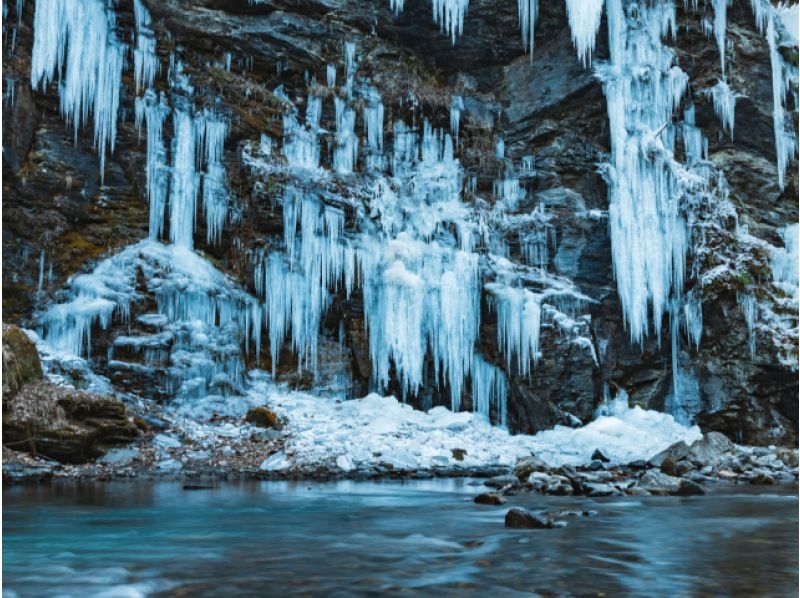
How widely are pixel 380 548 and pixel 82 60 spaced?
16.8 metres

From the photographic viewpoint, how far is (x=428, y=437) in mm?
15109

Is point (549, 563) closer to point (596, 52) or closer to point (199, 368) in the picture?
point (199, 368)

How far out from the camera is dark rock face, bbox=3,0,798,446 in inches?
657

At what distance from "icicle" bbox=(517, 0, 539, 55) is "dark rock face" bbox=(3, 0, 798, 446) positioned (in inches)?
10.5

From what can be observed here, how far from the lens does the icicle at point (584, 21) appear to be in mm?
19938

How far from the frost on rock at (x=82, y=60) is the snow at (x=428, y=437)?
8.81 meters

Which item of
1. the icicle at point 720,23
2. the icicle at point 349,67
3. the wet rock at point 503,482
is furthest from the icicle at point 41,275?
the icicle at point 720,23

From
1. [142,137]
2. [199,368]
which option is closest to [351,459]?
[199,368]

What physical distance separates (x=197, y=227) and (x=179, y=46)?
5645mm

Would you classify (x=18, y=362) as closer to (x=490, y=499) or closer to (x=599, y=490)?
(x=490, y=499)

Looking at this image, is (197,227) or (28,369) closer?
(28,369)

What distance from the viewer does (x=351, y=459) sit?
43.3 feet

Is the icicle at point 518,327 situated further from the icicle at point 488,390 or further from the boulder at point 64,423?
the boulder at point 64,423

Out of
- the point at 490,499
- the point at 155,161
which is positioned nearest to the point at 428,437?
the point at 490,499
